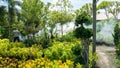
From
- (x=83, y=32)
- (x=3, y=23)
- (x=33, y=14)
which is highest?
(x=33, y=14)

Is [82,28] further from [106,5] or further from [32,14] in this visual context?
[106,5]

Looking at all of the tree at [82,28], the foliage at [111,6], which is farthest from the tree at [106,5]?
the tree at [82,28]

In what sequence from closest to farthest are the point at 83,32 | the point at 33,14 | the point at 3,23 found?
the point at 83,32 < the point at 33,14 < the point at 3,23

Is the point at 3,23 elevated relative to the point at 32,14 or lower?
lower

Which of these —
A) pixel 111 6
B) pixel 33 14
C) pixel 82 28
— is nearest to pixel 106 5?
pixel 111 6

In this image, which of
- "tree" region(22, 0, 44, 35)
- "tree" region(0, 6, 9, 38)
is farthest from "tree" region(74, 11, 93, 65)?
"tree" region(0, 6, 9, 38)

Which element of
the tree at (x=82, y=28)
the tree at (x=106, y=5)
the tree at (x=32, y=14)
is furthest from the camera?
the tree at (x=106, y=5)

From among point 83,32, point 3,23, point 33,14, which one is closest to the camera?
point 83,32

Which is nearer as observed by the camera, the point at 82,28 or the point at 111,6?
the point at 82,28

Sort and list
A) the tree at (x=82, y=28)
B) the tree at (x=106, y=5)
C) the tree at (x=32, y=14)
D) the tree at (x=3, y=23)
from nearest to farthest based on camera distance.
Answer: the tree at (x=82, y=28)
the tree at (x=32, y=14)
the tree at (x=3, y=23)
the tree at (x=106, y=5)

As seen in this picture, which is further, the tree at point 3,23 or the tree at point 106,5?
the tree at point 106,5

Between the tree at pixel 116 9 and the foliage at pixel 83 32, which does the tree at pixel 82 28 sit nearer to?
the foliage at pixel 83 32

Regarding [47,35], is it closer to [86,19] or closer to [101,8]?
[101,8]

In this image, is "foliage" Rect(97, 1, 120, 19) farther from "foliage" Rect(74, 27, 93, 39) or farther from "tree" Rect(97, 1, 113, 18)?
"foliage" Rect(74, 27, 93, 39)
